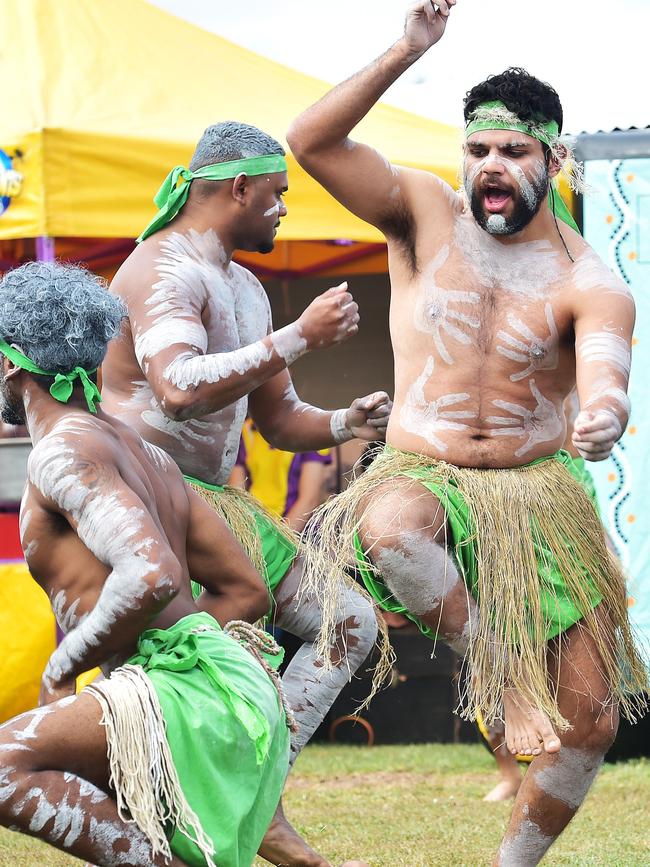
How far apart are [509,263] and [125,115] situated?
2727mm

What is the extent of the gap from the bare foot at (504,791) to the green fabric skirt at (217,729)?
2.56 meters

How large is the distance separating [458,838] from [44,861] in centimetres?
133

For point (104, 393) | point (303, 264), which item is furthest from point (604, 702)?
point (303, 264)

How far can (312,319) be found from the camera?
3.30m

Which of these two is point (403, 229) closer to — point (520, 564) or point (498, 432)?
point (498, 432)

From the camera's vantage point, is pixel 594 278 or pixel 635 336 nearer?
pixel 594 278

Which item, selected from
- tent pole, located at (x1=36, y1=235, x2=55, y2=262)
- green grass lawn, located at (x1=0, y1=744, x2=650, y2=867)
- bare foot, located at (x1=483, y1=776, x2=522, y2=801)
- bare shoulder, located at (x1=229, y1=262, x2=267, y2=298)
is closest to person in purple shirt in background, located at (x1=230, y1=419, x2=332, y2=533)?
green grass lawn, located at (x1=0, y1=744, x2=650, y2=867)

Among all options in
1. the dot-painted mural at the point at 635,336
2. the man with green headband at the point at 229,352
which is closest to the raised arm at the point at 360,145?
the man with green headband at the point at 229,352

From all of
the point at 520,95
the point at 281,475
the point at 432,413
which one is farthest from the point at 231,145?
the point at 281,475

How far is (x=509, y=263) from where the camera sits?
344 centimetres

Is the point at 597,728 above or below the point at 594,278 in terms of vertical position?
below

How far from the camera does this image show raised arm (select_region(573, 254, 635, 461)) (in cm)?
291

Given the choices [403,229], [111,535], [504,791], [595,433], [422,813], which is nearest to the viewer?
[111,535]

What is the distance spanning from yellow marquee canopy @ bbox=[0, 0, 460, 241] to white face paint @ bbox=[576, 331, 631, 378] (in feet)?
8.65
